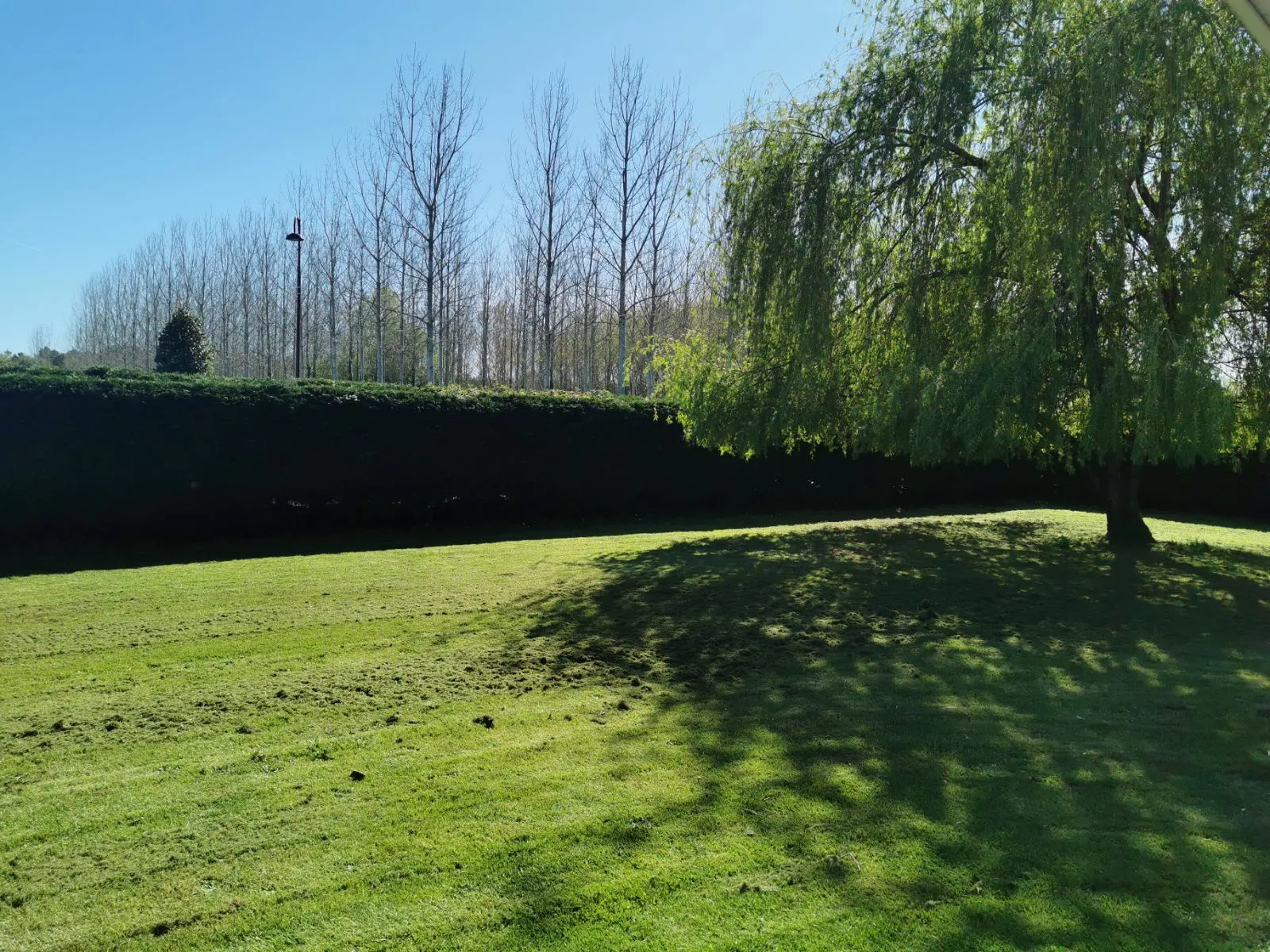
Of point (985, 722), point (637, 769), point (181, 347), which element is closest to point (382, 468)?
point (637, 769)

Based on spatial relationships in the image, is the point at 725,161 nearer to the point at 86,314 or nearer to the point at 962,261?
the point at 962,261

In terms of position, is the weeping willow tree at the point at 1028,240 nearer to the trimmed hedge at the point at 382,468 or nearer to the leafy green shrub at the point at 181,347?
the trimmed hedge at the point at 382,468

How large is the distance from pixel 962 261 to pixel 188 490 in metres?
10.7

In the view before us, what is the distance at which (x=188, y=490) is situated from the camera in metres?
10.9

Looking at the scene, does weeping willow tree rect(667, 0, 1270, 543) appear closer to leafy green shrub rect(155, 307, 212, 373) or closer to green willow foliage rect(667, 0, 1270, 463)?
green willow foliage rect(667, 0, 1270, 463)

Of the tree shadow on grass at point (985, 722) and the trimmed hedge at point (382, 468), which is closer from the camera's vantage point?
the tree shadow on grass at point (985, 722)

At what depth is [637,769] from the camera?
145 inches

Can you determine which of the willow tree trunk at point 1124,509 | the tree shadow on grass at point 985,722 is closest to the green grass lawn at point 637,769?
the tree shadow on grass at point 985,722

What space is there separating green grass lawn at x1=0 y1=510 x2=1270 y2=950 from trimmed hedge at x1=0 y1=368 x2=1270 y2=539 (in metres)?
3.58

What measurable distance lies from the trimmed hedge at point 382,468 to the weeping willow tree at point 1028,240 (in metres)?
5.30

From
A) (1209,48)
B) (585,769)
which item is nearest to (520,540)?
(585,769)

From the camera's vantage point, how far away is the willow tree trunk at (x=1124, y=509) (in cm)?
953

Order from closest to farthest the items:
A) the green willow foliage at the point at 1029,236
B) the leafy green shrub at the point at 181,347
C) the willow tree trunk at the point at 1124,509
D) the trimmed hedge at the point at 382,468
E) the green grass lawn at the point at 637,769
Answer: the green grass lawn at the point at 637,769 → the green willow foliage at the point at 1029,236 → the willow tree trunk at the point at 1124,509 → the trimmed hedge at the point at 382,468 → the leafy green shrub at the point at 181,347

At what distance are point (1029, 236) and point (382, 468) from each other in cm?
964
